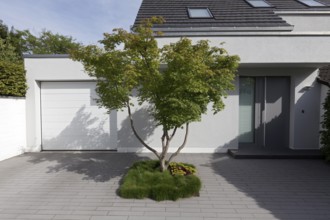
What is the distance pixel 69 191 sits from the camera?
4383mm

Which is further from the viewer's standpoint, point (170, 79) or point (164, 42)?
point (164, 42)

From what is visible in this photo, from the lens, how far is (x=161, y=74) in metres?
4.47

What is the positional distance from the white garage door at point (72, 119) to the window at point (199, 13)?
4.82 meters

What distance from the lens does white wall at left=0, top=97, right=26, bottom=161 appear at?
6531mm

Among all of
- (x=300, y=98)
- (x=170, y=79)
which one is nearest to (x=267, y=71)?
(x=300, y=98)

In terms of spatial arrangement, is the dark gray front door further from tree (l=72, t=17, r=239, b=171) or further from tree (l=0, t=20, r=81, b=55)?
tree (l=0, t=20, r=81, b=55)

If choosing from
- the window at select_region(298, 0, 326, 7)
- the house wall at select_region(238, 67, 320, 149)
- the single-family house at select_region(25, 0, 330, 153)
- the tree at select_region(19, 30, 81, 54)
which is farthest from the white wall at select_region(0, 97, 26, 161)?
the tree at select_region(19, 30, 81, 54)

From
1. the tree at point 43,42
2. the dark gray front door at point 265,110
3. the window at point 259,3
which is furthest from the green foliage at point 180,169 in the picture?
the tree at point 43,42

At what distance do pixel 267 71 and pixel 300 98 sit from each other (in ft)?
4.61

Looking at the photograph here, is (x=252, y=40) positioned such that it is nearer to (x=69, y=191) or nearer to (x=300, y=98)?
(x=300, y=98)

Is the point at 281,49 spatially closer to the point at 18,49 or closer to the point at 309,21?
the point at 309,21

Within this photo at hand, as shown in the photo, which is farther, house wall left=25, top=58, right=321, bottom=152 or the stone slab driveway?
house wall left=25, top=58, right=321, bottom=152

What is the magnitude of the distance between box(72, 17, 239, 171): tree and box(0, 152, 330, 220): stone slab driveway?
5.33 ft

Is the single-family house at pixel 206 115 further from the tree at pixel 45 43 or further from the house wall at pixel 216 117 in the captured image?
the tree at pixel 45 43
